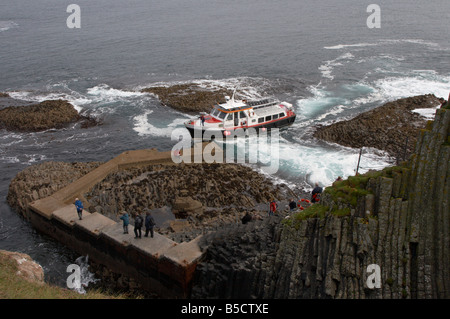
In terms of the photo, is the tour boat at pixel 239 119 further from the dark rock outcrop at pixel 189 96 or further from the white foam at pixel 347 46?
the white foam at pixel 347 46

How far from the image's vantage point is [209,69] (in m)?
61.7

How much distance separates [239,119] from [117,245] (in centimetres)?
2072

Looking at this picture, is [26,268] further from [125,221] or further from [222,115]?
[222,115]

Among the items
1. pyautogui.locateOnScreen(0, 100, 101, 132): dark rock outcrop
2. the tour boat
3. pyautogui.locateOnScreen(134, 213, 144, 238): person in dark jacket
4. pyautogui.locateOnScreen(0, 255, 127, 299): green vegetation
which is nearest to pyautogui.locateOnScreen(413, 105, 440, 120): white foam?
the tour boat

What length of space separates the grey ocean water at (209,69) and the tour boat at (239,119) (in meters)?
2.21

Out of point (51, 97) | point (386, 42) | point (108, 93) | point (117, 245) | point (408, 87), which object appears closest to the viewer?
point (117, 245)

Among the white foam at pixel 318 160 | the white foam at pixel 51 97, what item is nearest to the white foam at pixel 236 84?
the white foam at pixel 51 97

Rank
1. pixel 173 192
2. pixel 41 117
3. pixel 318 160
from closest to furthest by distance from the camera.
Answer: pixel 173 192 < pixel 318 160 < pixel 41 117

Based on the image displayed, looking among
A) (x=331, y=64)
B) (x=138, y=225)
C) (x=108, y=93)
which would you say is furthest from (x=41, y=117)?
(x=331, y=64)

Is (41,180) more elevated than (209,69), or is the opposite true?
(209,69)

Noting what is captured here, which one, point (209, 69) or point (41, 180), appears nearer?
point (41, 180)

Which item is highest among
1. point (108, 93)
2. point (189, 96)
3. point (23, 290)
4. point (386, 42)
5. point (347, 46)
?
point (386, 42)
